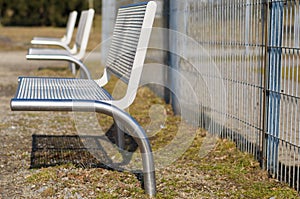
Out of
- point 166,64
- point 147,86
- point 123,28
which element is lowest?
point 147,86

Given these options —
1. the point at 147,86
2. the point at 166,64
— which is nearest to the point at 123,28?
the point at 166,64

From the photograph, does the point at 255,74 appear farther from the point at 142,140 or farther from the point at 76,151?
the point at 76,151

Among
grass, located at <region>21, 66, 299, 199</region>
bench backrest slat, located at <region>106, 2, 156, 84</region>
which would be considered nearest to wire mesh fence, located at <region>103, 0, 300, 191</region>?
grass, located at <region>21, 66, 299, 199</region>

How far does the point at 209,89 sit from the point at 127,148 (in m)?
1.07

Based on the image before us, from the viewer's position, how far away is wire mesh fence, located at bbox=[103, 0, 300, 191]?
4332 millimetres

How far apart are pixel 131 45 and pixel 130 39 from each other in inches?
5.5

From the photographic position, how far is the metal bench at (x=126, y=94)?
3.61 meters

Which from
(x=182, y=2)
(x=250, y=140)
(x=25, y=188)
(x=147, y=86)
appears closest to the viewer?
(x=25, y=188)

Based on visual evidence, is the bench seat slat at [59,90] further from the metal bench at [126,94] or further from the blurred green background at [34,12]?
the blurred green background at [34,12]

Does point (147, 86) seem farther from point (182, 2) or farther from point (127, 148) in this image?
point (127, 148)

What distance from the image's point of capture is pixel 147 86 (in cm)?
932

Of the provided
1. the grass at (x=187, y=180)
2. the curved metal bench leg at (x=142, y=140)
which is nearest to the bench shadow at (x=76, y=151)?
the grass at (x=187, y=180)

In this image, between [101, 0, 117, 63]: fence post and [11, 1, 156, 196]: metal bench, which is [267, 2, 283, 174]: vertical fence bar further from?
[101, 0, 117, 63]: fence post

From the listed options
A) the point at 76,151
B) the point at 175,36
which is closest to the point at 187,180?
the point at 76,151
